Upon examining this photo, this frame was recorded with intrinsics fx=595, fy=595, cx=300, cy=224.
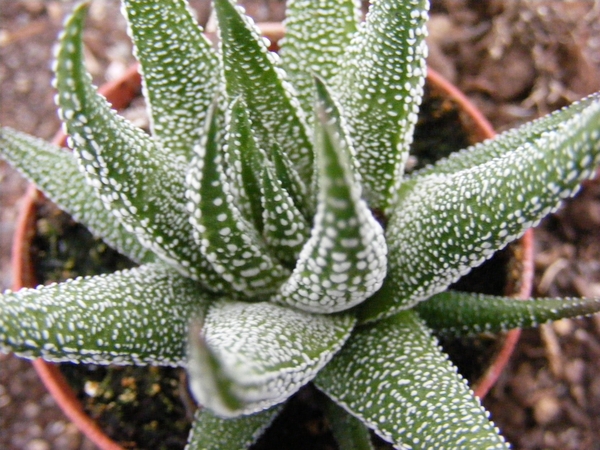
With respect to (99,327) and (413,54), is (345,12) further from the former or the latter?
(99,327)

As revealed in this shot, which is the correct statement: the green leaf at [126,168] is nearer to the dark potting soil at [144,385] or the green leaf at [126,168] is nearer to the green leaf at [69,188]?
the green leaf at [69,188]

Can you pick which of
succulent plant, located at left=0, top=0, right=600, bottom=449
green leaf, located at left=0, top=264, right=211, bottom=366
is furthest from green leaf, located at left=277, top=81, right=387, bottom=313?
green leaf, located at left=0, top=264, right=211, bottom=366

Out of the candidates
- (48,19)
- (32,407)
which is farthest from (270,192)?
(48,19)

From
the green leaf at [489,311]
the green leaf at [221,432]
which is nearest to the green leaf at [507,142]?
the green leaf at [489,311]

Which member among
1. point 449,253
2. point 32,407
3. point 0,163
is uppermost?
point 449,253

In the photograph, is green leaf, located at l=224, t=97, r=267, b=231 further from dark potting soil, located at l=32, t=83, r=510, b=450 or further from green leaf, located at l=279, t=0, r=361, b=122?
dark potting soil, located at l=32, t=83, r=510, b=450

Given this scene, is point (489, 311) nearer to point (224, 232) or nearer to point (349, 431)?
point (349, 431)

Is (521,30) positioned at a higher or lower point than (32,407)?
higher
